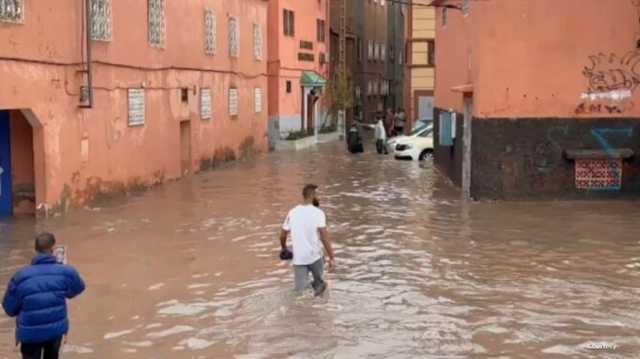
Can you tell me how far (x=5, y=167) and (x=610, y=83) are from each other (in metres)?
12.6

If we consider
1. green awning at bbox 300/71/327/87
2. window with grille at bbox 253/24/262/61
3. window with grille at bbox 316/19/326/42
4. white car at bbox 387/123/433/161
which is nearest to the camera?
white car at bbox 387/123/433/161

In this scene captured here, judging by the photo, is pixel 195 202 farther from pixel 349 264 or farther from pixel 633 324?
pixel 633 324

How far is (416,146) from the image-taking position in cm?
3303

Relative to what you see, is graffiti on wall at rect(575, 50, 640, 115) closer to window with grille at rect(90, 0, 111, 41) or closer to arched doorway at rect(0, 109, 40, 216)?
window with grille at rect(90, 0, 111, 41)

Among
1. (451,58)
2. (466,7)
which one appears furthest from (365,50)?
(466,7)

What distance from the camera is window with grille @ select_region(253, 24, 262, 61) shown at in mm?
35719

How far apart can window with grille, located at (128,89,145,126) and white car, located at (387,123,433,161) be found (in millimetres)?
12823

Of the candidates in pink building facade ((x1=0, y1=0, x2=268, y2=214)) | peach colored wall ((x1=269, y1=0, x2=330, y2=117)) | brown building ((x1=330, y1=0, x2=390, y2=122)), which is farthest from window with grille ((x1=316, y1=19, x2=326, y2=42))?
pink building facade ((x1=0, y1=0, x2=268, y2=214))

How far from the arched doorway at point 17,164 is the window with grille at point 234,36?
1437 cm

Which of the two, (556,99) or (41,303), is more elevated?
(556,99)

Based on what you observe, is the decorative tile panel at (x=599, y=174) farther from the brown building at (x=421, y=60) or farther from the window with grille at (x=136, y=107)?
the brown building at (x=421, y=60)

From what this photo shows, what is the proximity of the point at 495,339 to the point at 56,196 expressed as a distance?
449 inches

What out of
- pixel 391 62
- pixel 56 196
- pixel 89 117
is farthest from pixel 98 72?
pixel 391 62

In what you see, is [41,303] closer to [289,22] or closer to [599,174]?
[599,174]
